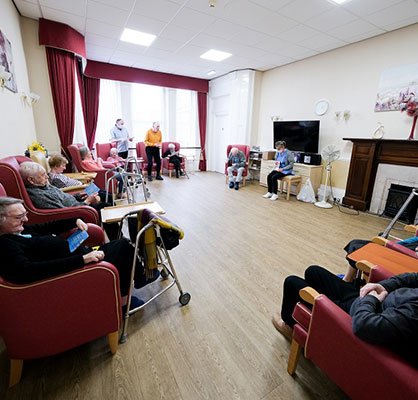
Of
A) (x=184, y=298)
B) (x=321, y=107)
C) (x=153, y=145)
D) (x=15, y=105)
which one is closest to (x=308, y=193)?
(x=321, y=107)

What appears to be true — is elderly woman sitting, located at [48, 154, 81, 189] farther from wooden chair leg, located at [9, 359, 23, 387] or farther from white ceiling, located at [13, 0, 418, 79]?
white ceiling, located at [13, 0, 418, 79]

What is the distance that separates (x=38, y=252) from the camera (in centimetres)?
135

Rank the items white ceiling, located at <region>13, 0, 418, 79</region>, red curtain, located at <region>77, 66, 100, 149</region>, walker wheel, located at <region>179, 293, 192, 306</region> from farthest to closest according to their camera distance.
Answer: red curtain, located at <region>77, 66, 100, 149</region> < white ceiling, located at <region>13, 0, 418, 79</region> < walker wheel, located at <region>179, 293, 192, 306</region>

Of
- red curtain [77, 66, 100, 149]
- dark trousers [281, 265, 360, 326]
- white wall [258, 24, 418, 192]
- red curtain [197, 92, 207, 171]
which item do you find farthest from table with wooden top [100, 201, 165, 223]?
red curtain [197, 92, 207, 171]

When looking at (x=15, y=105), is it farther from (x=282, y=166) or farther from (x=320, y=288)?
(x=282, y=166)

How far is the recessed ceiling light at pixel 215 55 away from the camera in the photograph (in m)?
4.84

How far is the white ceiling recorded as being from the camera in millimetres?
3033

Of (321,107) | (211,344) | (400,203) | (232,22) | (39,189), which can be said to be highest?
(232,22)

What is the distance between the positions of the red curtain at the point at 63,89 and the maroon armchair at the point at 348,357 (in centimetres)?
446

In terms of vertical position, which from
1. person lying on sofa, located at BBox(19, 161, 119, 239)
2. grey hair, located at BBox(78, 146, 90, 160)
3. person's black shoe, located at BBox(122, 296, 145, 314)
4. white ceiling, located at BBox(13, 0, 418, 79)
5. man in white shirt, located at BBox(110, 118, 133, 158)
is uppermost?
white ceiling, located at BBox(13, 0, 418, 79)

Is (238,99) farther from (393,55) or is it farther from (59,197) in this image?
(59,197)

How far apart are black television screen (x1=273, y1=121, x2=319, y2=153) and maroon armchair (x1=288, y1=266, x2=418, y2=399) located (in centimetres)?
440

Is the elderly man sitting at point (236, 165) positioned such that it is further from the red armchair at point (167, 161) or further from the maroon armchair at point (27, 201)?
the maroon armchair at point (27, 201)

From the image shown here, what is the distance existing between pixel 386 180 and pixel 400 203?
421 mm
